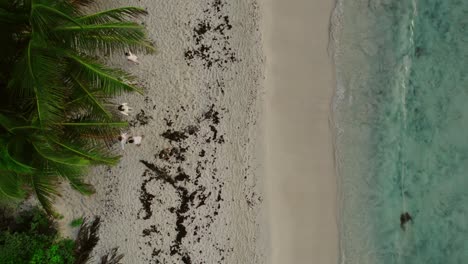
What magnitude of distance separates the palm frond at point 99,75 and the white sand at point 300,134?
2961 mm

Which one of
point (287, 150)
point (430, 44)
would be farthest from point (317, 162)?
point (430, 44)

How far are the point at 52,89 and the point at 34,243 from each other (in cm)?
340

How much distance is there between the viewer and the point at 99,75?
687 centimetres

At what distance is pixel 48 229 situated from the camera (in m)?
8.39

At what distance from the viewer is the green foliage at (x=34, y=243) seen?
8.10 meters

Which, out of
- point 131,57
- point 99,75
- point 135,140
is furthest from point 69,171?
point 131,57

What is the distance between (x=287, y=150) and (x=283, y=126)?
49cm

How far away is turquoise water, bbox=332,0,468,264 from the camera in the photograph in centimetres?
854

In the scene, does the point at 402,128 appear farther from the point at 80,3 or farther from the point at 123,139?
the point at 80,3

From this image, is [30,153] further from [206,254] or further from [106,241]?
[206,254]

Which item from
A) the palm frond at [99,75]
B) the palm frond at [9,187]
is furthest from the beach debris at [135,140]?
the palm frond at [9,187]

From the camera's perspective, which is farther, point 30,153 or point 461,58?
point 461,58

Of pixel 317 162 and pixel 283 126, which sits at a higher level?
pixel 283 126

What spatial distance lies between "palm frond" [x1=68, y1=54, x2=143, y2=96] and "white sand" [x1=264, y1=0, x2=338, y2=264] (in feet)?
9.71
